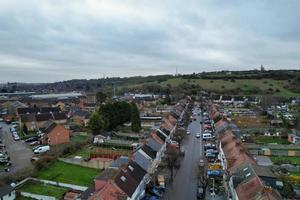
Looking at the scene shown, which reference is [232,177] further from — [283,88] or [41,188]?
[283,88]

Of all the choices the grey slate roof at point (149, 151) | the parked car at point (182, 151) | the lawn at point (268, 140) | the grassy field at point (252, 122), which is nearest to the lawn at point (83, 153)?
the grey slate roof at point (149, 151)

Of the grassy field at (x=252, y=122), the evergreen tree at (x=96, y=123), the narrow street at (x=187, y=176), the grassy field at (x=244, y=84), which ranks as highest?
the grassy field at (x=244, y=84)

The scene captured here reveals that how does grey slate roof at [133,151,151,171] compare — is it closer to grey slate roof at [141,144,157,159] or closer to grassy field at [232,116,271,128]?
grey slate roof at [141,144,157,159]

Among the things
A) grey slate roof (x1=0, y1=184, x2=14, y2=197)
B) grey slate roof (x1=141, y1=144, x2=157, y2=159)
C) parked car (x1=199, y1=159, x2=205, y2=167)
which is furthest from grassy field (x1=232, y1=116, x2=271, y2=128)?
grey slate roof (x1=0, y1=184, x2=14, y2=197)

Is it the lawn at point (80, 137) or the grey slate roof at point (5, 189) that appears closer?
the grey slate roof at point (5, 189)

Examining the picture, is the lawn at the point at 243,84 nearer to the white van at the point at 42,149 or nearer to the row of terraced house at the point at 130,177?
the row of terraced house at the point at 130,177

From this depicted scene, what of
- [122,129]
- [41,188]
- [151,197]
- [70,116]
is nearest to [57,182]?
[41,188]
